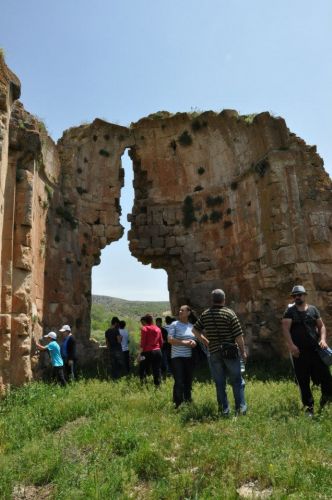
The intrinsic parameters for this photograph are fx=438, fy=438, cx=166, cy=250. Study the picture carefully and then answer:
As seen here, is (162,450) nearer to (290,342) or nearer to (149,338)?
(290,342)

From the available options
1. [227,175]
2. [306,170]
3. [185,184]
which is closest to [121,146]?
[185,184]

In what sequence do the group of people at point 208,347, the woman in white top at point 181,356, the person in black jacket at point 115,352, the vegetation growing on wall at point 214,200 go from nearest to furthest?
the group of people at point 208,347 → the woman in white top at point 181,356 → the person in black jacket at point 115,352 → the vegetation growing on wall at point 214,200

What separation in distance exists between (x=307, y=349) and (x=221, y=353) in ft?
3.80

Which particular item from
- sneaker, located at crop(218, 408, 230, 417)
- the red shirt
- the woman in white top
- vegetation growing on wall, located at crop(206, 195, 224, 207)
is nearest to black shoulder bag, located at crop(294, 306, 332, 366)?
sneaker, located at crop(218, 408, 230, 417)

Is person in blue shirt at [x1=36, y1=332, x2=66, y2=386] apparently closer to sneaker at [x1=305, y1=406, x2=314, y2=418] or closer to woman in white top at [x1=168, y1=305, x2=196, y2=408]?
woman in white top at [x1=168, y1=305, x2=196, y2=408]

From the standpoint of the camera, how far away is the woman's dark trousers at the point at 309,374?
5.87m

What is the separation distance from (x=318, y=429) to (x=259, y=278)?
7.20 m

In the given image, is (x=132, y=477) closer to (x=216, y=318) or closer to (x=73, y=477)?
(x=73, y=477)

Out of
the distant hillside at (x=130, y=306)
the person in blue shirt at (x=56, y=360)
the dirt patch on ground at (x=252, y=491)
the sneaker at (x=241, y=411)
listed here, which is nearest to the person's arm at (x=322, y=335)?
the sneaker at (x=241, y=411)

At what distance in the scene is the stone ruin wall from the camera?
8.67m

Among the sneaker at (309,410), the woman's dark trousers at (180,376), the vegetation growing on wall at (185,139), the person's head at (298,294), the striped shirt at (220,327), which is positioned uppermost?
the vegetation growing on wall at (185,139)

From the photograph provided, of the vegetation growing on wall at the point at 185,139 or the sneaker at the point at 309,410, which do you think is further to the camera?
the vegetation growing on wall at the point at 185,139

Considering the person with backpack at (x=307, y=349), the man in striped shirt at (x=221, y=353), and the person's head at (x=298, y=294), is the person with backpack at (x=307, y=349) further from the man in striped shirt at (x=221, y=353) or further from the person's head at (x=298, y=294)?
the man in striped shirt at (x=221, y=353)

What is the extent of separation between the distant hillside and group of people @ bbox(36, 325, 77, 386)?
1459 inches
